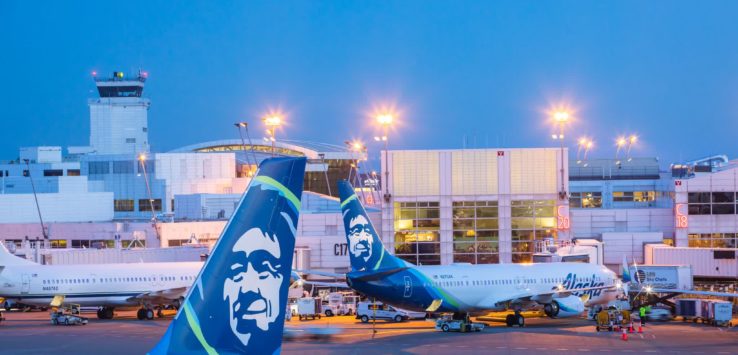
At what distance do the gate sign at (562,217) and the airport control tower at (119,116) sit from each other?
237ft

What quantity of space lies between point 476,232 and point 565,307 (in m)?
17.7

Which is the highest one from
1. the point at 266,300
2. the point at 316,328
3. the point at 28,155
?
the point at 28,155

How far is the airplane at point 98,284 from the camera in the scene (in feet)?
159

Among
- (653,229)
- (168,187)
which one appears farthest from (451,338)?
(168,187)

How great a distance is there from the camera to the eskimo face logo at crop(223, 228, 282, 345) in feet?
36.7

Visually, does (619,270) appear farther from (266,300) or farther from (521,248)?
(266,300)

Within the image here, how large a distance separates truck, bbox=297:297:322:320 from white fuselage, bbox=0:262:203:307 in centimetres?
615

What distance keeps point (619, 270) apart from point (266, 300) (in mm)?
52834

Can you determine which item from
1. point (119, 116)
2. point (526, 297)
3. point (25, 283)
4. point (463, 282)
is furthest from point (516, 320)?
point (119, 116)

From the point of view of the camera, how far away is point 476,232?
63.3m

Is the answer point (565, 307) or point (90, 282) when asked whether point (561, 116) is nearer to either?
point (565, 307)

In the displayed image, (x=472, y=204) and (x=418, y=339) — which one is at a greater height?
(x=472, y=204)

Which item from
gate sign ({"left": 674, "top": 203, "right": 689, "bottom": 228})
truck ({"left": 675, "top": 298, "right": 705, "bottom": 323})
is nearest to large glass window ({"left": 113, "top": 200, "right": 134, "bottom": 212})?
gate sign ({"left": 674, "top": 203, "right": 689, "bottom": 228})

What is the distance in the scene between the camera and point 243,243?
11219 millimetres
